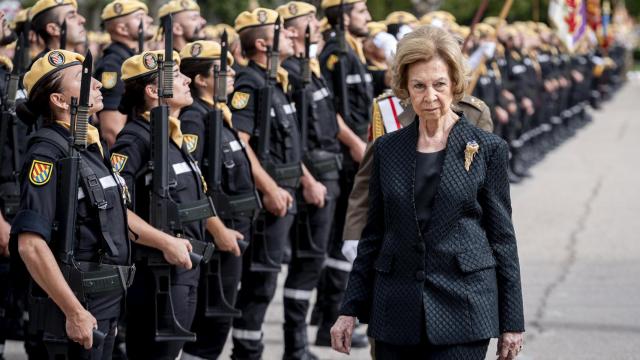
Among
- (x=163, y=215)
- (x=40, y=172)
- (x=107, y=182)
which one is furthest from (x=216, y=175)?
(x=40, y=172)

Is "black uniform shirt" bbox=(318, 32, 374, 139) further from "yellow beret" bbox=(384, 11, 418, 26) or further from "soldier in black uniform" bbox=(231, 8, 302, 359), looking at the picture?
"yellow beret" bbox=(384, 11, 418, 26)

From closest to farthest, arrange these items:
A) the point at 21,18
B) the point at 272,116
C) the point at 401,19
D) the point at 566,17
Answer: the point at 272,116 < the point at 21,18 < the point at 401,19 < the point at 566,17

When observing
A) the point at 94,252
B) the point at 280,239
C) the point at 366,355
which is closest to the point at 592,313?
the point at 366,355

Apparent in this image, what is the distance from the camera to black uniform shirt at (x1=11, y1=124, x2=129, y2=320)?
5023 mm

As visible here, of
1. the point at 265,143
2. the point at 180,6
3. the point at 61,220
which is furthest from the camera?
the point at 180,6

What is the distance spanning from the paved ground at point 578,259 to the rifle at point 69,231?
2972 mm

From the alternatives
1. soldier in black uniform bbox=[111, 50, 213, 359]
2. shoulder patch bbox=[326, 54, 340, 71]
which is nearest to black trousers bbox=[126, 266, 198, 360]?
soldier in black uniform bbox=[111, 50, 213, 359]

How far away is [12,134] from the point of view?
6.89 metres

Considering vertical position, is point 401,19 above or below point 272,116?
above

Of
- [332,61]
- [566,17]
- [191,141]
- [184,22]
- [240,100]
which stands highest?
[566,17]

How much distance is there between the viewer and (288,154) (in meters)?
7.74

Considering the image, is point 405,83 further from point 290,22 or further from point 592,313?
point 592,313

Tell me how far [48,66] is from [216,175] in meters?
1.54

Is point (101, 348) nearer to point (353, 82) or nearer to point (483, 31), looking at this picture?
point (353, 82)
